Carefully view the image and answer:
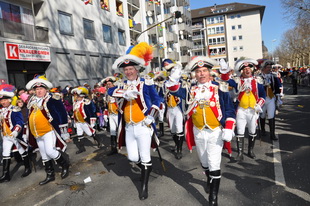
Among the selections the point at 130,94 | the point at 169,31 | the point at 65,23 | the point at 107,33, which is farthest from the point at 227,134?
the point at 169,31

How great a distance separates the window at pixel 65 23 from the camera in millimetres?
16156

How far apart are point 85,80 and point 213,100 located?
53.5 ft

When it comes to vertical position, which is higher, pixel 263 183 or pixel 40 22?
pixel 40 22

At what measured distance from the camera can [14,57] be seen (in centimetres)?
1288

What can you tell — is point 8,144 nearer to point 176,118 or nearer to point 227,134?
point 176,118

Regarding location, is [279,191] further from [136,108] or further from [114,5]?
[114,5]

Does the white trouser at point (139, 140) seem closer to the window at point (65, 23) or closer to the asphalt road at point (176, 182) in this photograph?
the asphalt road at point (176, 182)

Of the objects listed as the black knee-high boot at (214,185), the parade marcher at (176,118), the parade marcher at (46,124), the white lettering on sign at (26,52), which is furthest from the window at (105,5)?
the black knee-high boot at (214,185)

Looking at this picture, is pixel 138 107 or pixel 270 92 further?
pixel 270 92

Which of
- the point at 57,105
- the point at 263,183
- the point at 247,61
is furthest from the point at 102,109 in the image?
the point at 263,183

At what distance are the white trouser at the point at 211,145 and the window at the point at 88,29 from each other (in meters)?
17.3

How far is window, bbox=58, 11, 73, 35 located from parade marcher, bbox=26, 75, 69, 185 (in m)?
12.8

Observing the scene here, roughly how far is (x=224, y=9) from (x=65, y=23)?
197 ft

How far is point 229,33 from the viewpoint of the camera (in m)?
64.9
